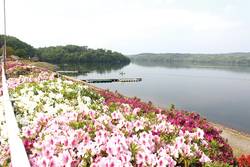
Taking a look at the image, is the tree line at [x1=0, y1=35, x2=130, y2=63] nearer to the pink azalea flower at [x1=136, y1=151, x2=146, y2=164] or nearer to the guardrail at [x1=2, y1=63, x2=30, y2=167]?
the guardrail at [x1=2, y1=63, x2=30, y2=167]

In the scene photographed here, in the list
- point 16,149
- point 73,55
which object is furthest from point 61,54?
point 16,149

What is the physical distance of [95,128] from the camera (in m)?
2.17

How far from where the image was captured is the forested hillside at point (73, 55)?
111 meters

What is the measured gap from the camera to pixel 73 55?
12225 centimetres

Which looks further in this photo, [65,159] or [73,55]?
[73,55]

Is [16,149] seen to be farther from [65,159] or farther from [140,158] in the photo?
[140,158]

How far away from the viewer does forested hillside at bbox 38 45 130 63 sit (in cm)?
11062

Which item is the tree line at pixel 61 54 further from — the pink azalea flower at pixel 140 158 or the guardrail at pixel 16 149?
the pink azalea flower at pixel 140 158

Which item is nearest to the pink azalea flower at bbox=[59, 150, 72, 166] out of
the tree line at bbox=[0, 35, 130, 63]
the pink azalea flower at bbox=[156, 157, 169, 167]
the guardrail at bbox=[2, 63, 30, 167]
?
the guardrail at bbox=[2, 63, 30, 167]

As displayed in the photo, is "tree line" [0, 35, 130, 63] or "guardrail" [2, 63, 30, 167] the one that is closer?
"guardrail" [2, 63, 30, 167]

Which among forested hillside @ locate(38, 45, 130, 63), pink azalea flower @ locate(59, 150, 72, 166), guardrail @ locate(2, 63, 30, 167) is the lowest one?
guardrail @ locate(2, 63, 30, 167)

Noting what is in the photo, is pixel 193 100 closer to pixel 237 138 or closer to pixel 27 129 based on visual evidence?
pixel 237 138

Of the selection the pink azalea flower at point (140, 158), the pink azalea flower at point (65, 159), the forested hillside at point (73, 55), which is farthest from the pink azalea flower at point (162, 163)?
the forested hillside at point (73, 55)

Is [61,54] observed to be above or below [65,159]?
above
